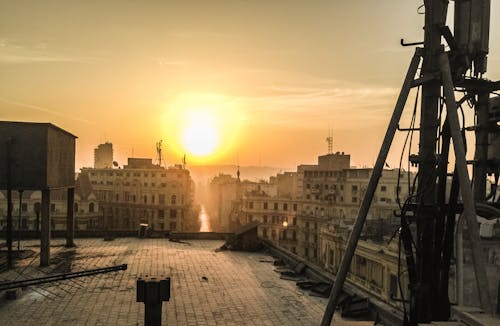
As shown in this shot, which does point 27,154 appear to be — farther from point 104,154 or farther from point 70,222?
point 104,154

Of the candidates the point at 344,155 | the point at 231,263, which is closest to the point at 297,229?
the point at 344,155

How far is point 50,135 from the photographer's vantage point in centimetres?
1823

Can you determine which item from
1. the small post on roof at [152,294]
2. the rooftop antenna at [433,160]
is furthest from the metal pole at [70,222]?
the rooftop antenna at [433,160]

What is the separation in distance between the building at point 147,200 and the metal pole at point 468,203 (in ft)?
277

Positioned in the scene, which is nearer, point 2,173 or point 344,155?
point 2,173

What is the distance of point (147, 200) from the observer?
9006 centimetres

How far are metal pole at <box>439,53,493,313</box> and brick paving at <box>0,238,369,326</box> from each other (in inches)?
173

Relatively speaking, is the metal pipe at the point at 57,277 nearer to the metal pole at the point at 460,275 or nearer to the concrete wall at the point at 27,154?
the concrete wall at the point at 27,154

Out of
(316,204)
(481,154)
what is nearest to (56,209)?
(316,204)

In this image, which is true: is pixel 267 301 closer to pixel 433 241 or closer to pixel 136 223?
pixel 433 241

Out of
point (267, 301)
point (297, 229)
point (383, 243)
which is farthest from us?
point (297, 229)

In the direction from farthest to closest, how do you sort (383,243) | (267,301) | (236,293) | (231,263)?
(383,243), (231,263), (236,293), (267,301)

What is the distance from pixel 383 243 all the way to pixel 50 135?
27.3 meters

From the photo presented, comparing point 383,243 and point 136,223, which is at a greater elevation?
point 383,243
